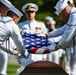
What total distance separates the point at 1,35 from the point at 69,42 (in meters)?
1.30

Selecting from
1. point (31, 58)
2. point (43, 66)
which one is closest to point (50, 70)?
point (43, 66)

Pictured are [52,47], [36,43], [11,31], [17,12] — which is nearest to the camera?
[11,31]

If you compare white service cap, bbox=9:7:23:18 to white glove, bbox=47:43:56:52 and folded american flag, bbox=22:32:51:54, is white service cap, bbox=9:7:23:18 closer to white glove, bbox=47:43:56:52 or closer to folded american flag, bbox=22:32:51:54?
folded american flag, bbox=22:32:51:54

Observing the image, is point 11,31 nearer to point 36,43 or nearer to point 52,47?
point 52,47

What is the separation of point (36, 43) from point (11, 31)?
1.18 meters

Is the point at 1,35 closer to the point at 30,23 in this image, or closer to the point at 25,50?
the point at 25,50

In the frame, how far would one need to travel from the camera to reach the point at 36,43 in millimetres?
12906

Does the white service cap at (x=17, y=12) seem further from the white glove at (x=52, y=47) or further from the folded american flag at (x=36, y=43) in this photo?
the white glove at (x=52, y=47)

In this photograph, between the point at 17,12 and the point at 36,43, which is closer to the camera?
the point at 17,12

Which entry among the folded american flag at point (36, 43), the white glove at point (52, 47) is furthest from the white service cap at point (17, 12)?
the white glove at point (52, 47)

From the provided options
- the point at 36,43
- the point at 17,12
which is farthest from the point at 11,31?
the point at 36,43

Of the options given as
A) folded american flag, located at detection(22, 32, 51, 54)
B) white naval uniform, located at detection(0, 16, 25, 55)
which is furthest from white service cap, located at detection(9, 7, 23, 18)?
folded american flag, located at detection(22, 32, 51, 54)

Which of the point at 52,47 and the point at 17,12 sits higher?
the point at 17,12

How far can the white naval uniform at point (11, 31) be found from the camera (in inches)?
464
